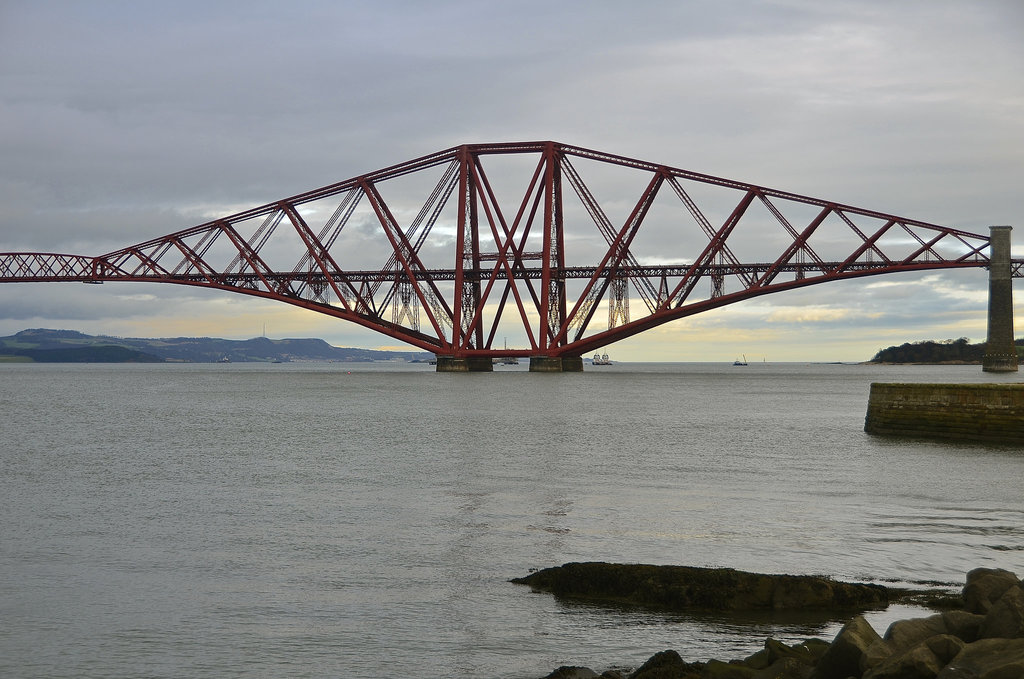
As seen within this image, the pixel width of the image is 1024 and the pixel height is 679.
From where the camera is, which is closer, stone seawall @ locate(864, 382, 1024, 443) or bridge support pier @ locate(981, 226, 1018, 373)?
stone seawall @ locate(864, 382, 1024, 443)

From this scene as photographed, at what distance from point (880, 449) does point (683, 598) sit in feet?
62.2

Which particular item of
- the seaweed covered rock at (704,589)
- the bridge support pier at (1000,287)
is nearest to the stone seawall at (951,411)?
the seaweed covered rock at (704,589)

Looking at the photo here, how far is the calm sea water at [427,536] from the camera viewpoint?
9117 millimetres

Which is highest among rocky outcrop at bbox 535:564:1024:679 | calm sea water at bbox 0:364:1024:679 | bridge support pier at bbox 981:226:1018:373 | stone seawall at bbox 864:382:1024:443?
bridge support pier at bbox 981:226:1018:373

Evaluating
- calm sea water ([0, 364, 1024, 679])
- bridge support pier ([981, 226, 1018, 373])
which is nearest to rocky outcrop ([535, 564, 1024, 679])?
calm sea water ([0, 364, 1024, 679])

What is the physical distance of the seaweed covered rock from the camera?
10227 millimetres

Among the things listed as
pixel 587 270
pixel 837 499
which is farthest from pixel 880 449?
pixel 587 270

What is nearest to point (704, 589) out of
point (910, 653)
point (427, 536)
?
point (910, 653)

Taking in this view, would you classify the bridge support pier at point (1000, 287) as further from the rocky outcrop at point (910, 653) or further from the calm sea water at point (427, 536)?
the rocky outcrop at point (910, 653)

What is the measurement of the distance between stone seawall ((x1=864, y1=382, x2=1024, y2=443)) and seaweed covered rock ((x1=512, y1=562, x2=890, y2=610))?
62.0ft

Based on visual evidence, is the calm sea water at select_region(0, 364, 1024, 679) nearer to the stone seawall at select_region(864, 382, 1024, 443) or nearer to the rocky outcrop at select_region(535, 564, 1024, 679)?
the stone seawall at select_region(864, 382, 1024, 443)

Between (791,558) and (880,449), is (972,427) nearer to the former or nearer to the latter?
(880,449)

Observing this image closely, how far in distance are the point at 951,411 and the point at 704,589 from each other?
69.4 feet

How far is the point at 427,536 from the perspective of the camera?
14.1 meters
